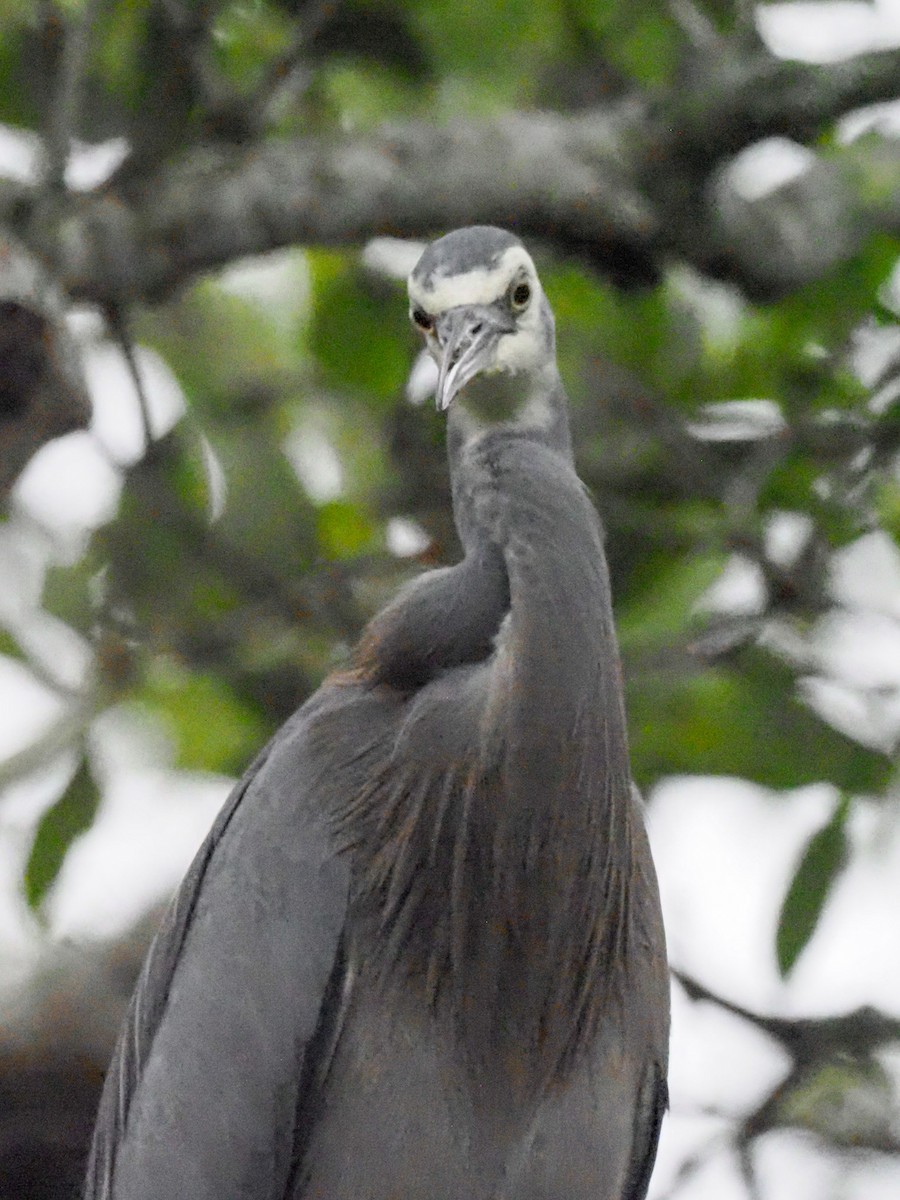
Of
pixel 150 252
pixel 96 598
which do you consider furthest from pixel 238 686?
pixel 150 252

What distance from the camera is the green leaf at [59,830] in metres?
→ 4.44

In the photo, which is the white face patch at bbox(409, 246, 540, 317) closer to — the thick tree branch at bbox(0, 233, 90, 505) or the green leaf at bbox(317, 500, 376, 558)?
the thick tree branch at bbox(0, 233, 90, 505)

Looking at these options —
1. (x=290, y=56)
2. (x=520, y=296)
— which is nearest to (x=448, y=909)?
(x=520, y=296)

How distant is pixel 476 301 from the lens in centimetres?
359

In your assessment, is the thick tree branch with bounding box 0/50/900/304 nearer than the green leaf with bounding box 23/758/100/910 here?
Yes

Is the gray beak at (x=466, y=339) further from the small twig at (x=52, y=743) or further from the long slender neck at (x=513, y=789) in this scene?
the small twig at (x=52, y=743)

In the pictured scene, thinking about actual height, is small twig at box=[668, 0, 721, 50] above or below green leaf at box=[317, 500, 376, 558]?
above

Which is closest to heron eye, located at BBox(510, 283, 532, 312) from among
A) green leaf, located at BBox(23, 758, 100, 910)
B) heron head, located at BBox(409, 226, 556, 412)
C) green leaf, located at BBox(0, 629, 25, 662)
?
heron head, located at BBox(409, 226, 556, 412)

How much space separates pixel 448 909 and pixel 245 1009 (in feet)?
1.06

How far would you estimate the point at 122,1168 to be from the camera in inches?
141

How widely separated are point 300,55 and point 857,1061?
2006 millimetres

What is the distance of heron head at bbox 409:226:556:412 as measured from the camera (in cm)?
354

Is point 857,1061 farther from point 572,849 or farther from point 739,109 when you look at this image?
point 739,109

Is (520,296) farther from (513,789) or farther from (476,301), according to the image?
(513,789)
